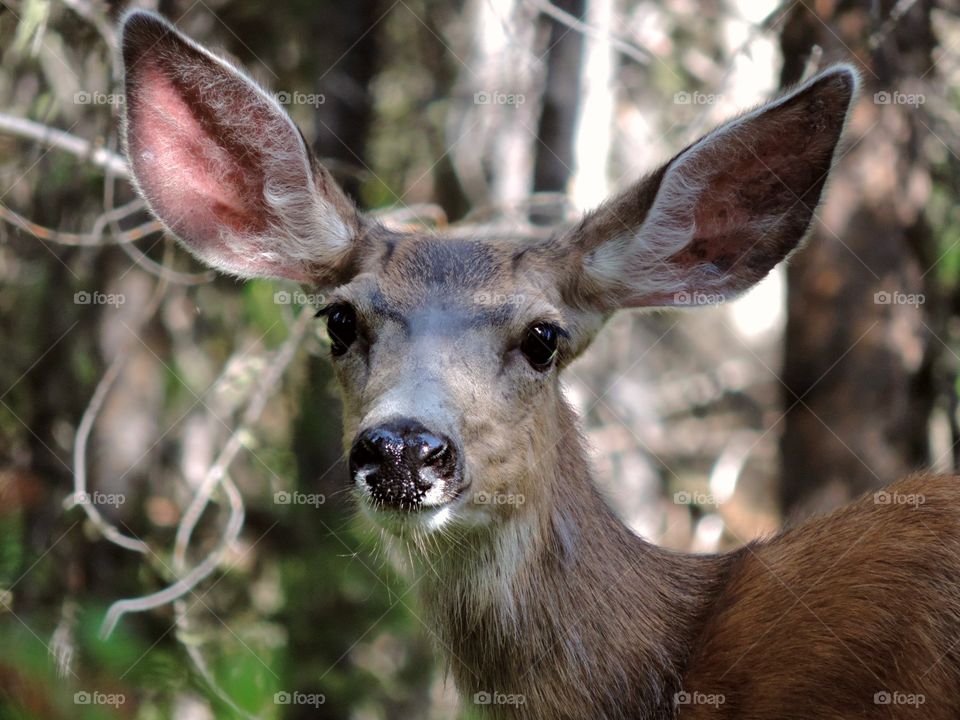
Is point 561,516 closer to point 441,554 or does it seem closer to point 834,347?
point 441,554

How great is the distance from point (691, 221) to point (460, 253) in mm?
1035

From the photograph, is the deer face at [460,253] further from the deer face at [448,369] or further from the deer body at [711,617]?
the deer body at [711,617]

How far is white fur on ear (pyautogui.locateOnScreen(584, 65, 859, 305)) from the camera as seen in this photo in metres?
5.11

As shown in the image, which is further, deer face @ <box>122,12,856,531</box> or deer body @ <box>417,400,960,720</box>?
deer face @ <box>122,12,856,531</box>

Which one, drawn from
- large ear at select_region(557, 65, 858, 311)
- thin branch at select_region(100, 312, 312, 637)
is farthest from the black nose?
thin branch at select_region(100, 312, 312, 637)

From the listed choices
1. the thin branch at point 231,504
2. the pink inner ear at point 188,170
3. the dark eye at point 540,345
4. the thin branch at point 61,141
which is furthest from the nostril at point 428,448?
the thin branch at point 61,141

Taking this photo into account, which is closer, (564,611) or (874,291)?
(564,611)

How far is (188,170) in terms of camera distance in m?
5.80

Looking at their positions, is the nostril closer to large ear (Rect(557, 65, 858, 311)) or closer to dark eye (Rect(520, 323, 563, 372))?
dark eye (Rect(520, 323, 563, 372))

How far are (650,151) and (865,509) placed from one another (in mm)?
8611

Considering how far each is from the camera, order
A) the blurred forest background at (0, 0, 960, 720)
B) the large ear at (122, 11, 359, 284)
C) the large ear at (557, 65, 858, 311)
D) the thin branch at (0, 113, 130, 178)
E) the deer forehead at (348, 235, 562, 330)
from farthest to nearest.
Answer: the blurred forest background at (0, 0, 960, 720), the thin branch at (0, 113, 130, 178), the large ear at (122, 11, 359, 284), the deer forehead at (348, 235, 562, 330), the large ear at (557, 65, 858, 311)

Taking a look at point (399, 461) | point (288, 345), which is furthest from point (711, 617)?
point (288, 345)

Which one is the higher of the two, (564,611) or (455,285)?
(455,285)

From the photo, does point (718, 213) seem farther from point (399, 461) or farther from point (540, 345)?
point (399, 461)
